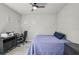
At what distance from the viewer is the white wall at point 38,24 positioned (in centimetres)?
220

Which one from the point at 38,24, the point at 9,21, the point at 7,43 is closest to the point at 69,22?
the point at 38,24

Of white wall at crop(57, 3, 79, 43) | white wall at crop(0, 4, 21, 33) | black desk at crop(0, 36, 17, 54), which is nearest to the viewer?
white wall at crop(0, 4, 21, 33)

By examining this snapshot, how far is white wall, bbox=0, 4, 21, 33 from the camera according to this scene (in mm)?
2011

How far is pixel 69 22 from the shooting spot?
250 cm

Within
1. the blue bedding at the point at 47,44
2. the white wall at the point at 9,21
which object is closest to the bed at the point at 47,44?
the blue bedding at the point at 47,44

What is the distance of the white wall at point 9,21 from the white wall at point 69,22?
1.06m

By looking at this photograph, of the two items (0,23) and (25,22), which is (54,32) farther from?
(0,23)

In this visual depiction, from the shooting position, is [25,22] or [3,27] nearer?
[25,22]

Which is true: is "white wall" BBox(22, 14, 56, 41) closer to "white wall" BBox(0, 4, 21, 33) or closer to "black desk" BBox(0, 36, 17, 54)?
"white wall" BBox(0, 4, 21, 33)

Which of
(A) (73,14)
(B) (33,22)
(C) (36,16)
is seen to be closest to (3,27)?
(B) (33,22)

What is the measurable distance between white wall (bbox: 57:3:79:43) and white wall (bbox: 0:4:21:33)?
1.06m

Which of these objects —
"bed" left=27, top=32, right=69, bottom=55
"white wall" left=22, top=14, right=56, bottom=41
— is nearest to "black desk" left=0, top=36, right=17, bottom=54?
"bed" left=27, top=32, right=69, bottom=55

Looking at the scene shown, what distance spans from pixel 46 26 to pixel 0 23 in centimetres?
140

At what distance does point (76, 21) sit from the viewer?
2.17 metres
